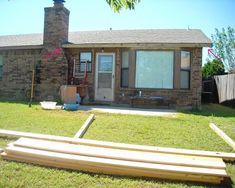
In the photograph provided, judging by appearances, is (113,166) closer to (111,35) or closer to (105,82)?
(105,82)

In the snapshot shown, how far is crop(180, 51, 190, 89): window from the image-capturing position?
11227 millimetres

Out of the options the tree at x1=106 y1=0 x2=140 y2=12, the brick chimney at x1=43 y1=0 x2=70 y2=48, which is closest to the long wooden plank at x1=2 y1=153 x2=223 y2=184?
the tree at x1=106 y1=0 x2=140 y2=12

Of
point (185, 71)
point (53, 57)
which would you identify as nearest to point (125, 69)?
point (185, 71)

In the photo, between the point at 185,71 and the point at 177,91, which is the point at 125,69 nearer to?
the point at 177,91

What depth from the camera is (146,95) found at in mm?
11297

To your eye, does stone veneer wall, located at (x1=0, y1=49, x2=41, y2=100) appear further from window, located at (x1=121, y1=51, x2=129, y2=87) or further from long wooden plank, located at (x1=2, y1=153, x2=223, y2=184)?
long wooden plank, located at (x1=2, y1=153, x2=223, y2=184)

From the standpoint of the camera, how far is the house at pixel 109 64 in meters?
11.1

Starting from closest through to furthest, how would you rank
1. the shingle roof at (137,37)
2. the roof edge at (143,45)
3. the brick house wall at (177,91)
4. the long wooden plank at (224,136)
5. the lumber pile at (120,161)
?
the lumber pile at (120,161)
the long wooden plank at (224,136)
the roof edge at (143,45)
the brick house wall at (177,91)
the shingle roof at (137,37)

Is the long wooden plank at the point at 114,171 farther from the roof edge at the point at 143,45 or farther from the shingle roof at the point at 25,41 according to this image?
the shingle roof at the point at 25,41

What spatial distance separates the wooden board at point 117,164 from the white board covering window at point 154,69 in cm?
751

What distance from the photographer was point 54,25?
1215 centimetres

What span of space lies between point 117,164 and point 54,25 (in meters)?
9.59

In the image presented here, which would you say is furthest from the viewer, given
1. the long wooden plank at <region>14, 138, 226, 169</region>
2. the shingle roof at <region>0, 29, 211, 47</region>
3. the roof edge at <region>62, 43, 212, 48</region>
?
the shingle roof at <region>0, 29, 211, 47</region>

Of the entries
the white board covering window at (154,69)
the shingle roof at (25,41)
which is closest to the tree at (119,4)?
the white board covering window at (154,69)
